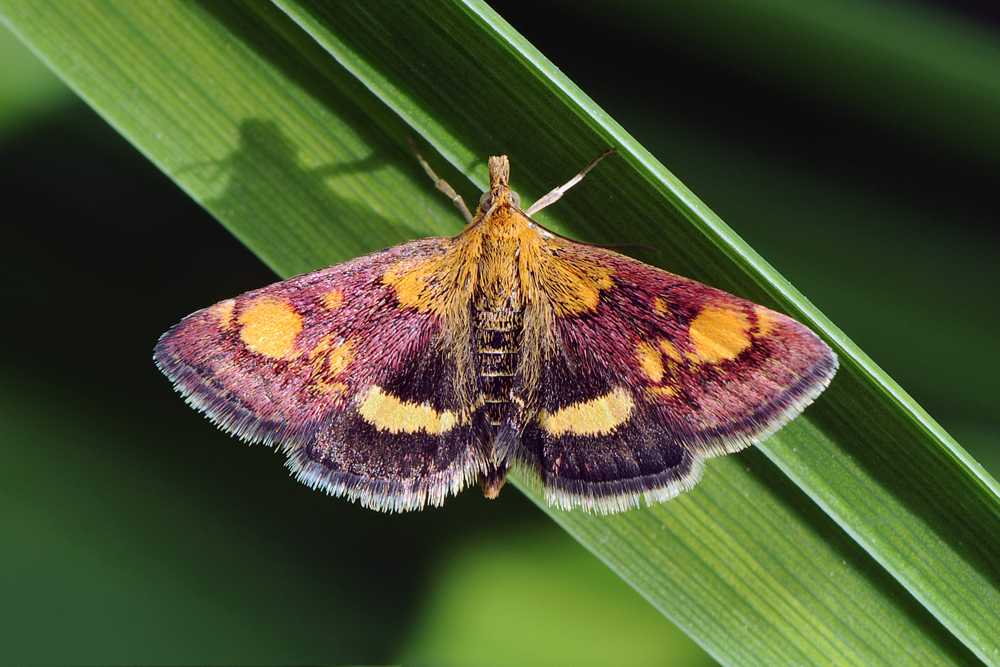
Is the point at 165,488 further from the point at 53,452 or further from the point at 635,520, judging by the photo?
the point at 635,520

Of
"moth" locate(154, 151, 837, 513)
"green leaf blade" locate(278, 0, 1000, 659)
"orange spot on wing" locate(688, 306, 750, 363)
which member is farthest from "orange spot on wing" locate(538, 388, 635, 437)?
"green leaf blade" locate(278, 0, 1000, 659)

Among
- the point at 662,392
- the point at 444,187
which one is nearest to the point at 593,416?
the point at 662,392

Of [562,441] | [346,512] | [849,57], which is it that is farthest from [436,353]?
[849,57]

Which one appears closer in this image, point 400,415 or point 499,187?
point 499,187

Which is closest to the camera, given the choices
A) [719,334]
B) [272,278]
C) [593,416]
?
[719,334]

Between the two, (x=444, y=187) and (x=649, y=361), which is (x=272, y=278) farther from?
(x=649, y=361)

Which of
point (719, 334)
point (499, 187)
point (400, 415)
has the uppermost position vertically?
point (499, 187)

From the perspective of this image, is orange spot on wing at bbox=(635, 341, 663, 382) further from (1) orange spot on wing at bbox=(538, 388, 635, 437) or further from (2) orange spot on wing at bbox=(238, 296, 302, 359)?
(2) orange spot on wing at bbox=(238, 296, 302, 359)

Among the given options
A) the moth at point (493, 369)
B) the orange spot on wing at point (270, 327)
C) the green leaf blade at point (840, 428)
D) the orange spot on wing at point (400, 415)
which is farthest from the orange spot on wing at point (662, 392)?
the orange spot on wing at point (270, 327)

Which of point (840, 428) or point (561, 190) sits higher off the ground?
point (561, 190)
